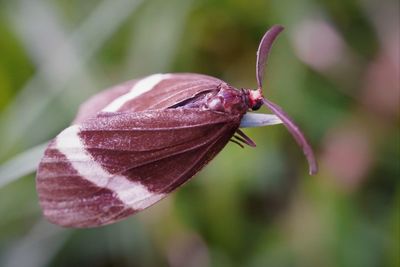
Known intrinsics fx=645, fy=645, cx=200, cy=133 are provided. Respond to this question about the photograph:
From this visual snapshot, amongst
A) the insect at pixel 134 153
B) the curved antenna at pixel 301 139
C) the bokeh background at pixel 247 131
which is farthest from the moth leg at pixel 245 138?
the bokeh background at pixel 247 131

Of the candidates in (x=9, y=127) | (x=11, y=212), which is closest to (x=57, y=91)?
(x=9, y=127)

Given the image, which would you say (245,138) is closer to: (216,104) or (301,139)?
(216,104)

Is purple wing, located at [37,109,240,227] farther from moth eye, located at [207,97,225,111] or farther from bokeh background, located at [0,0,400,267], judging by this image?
bokeh background, located at [0,0,400,267]

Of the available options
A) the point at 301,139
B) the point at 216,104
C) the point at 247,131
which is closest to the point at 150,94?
the point at 216,104

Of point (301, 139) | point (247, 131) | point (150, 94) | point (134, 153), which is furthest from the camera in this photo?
point (247, 131)

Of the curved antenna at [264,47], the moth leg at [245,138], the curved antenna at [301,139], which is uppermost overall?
the curved antenna at [264,47]

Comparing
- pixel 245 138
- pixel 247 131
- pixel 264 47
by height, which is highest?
pixel 264 47

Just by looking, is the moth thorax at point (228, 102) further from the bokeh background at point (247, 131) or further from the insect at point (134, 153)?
the bokeh background at point (247, 131)
